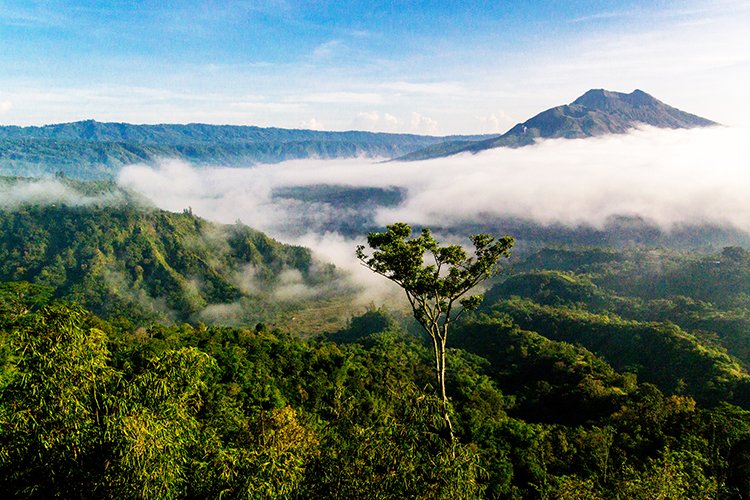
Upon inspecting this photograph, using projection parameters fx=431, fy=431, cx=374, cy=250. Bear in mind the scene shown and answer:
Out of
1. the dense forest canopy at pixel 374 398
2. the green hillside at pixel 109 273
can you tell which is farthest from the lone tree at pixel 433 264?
the green hillside at pixel 109 273

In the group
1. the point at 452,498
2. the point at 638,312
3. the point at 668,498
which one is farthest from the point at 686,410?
the point at 638,312

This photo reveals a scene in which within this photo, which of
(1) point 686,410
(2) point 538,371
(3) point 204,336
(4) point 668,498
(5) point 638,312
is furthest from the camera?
(5) point 638,312

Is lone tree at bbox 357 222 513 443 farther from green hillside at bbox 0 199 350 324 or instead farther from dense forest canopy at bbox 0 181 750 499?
green hillside at bbox 0 199 350 324

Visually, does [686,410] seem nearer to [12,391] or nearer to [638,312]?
[12,391]

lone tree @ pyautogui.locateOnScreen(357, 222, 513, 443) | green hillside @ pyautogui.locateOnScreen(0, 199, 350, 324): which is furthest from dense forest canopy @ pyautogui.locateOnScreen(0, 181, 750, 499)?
lone tree @ pyautogui.locateOnScreen(357, 222, 513, 443)

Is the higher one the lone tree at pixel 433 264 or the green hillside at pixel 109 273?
the lone tree at pixel 433 264

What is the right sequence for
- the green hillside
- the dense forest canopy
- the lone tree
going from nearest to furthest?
the dense forest canopy → the lone tree → the green hillside

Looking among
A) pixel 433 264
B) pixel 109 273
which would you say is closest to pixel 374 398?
pixel 433 264

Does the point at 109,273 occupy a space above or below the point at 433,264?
below

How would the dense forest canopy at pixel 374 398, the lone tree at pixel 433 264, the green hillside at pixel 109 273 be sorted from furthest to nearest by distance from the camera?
the green hillside at pixel 109 273 → the lone tree at pixel 433 264 → the dense forest canopy at pixel 374 398

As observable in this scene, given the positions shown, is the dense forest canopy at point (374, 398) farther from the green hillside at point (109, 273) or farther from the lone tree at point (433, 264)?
the lone tree at point (433, 264)

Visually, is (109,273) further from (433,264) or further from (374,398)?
(433,264)
